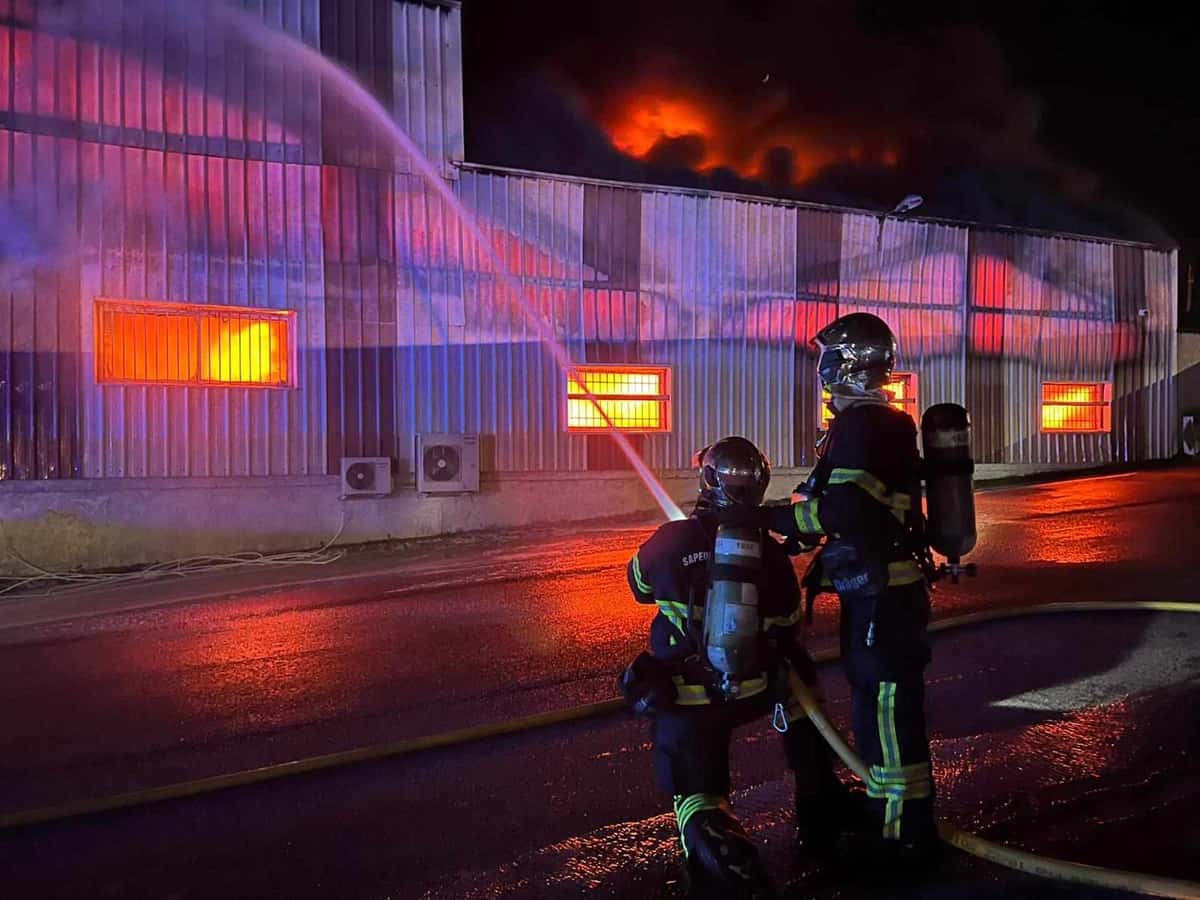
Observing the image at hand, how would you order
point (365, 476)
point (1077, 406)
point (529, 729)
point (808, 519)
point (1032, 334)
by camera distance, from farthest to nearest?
point (1077, 406) → point (1032, 334) → point (365, 476) → point (529, 729) → point (808, 519)

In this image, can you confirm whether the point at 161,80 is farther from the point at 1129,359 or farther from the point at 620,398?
the point at 1129,359

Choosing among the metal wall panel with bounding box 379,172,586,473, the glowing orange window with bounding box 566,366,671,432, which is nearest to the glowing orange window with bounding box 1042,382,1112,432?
the glowing orange window with bounding box 566,366,671,432

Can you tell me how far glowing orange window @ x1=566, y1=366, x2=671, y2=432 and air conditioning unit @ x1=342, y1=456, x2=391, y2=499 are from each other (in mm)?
2373

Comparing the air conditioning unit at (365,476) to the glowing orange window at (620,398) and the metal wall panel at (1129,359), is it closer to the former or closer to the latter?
the glowing orange window at (620,398)

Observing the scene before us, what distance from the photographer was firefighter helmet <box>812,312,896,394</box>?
299 centimetres

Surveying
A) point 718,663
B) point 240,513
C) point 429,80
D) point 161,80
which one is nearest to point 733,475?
point 718,663

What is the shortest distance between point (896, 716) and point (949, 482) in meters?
0.78

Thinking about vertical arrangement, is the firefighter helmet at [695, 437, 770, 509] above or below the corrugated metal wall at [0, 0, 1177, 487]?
below

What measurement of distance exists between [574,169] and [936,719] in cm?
1253

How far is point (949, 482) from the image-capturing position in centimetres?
292

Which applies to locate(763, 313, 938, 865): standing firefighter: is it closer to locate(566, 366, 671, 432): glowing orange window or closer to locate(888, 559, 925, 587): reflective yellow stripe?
locate(888, 559, 925, 587): reflective yellow stripe

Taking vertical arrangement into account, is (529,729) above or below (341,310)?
below

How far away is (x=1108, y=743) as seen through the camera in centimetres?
391

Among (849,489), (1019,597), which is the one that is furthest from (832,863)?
(1019,597)
